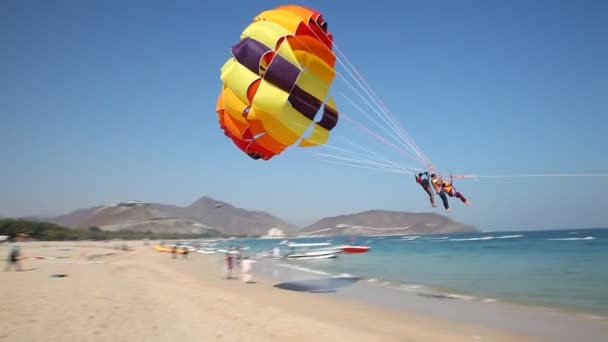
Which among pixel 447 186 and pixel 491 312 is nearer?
pixel 447 186

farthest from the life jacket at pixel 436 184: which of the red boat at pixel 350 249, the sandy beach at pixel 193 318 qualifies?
the red boat at pixel 350 249

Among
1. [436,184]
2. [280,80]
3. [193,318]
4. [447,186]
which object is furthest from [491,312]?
[280,80]

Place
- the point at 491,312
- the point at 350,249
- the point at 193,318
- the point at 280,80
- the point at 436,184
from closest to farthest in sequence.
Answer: the point at 193,318
the point at 280,80
the point at 436,184
the point at 491,312
the point at 350,249

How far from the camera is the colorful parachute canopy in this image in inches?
348

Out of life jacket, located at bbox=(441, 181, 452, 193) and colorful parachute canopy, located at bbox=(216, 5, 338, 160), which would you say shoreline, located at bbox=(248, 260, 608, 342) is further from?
colorful parachute canopy, located at bbox=(216, 5, 338, 160)

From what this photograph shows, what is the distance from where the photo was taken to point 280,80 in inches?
349

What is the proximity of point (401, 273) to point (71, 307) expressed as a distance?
45.6ft

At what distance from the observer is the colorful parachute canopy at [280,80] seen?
8.84 m

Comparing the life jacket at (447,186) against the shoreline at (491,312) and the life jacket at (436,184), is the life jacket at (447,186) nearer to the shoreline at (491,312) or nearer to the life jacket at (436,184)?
the life jacket at (436,184)

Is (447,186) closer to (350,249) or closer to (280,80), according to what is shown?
(280,80)

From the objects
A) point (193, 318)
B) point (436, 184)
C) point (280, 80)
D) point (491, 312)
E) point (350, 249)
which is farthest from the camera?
point (350, 249)

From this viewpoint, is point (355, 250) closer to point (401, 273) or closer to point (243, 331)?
point (401, 273)

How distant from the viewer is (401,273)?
18.6 m

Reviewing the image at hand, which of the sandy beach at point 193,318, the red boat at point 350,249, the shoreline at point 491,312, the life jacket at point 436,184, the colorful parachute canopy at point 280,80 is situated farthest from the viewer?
the red boat at point 350,249
